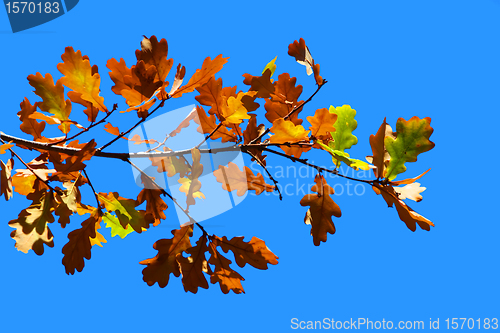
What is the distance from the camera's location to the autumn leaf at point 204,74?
1.38 metres

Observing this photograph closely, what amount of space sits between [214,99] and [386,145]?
603 millimetres

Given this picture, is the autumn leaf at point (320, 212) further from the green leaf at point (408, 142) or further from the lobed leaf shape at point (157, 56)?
the lobed leaf shape at point (157, 56)

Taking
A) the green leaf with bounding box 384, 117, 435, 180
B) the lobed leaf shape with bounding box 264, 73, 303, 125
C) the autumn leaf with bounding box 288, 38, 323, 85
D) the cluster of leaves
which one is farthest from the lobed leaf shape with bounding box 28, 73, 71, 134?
the green leaf with bounding box 384, 117, 435, 180

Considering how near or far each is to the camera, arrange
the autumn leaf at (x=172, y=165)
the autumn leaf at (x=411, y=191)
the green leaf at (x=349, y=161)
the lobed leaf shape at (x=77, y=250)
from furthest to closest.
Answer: the autumn leaf at (x=172, y=165) → the lobed leaf shape at (x=77, y=250) → the autumn leaf at (x=411, y=191) → the green leaf at (x=349, y=161)

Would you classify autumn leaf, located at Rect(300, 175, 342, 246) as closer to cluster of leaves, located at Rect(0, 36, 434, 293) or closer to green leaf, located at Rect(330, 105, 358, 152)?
cluster of leaves, located at Rect(0, 36, 434, 293)

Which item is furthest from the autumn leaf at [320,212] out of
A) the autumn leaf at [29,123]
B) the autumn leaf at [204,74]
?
the autumn leaf at [29,123]

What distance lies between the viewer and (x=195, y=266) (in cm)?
158

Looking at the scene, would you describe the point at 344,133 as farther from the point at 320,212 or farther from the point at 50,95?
the point at 50,95

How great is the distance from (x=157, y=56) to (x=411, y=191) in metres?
0.95

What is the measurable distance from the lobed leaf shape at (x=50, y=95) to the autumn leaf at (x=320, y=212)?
884mm

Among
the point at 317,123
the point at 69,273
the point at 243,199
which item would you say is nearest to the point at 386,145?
the point at 317,123

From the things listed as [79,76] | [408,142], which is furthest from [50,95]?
[408,142]

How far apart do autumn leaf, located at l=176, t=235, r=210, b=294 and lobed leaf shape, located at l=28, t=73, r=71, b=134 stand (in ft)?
2.14

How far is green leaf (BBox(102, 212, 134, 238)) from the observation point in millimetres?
1737
